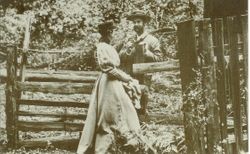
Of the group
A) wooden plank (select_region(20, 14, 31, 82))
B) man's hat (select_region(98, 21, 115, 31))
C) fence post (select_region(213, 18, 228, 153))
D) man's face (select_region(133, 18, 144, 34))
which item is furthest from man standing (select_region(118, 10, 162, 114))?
wooden plank (select_region(20, 14, 31, 82))

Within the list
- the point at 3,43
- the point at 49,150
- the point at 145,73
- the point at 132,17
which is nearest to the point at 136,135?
the point at 145,73

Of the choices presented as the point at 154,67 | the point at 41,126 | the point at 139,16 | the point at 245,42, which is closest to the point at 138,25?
the point at 139,16

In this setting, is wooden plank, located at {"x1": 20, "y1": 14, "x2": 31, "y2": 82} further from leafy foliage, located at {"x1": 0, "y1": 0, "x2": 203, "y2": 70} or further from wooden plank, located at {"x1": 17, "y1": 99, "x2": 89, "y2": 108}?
wooden plank, located at {"x1": 17, "y1": 99, "x2": 89, "y2": 108}

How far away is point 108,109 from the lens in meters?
2.96

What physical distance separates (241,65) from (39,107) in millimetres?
1441

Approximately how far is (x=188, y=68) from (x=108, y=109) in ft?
1.98

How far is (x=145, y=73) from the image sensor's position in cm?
301

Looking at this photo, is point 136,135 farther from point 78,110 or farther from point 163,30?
point 163,30

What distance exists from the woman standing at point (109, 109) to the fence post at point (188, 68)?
1.10 ft

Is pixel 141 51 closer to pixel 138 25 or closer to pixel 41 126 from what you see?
pixel 138 25

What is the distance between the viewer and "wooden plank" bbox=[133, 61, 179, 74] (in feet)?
9.83

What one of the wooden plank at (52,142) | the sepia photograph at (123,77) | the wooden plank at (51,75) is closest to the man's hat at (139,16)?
the sepia photograph at (123,77)

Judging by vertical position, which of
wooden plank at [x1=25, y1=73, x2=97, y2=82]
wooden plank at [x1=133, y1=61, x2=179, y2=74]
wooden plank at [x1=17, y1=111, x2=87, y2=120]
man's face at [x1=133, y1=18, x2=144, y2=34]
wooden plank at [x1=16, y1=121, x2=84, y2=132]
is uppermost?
man's face at [x1=133, y1=18, x2=144, y2=34]

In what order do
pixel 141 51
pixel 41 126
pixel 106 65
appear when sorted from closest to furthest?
pixel 106 65 < pixel 141 51 < pixel 41 126
